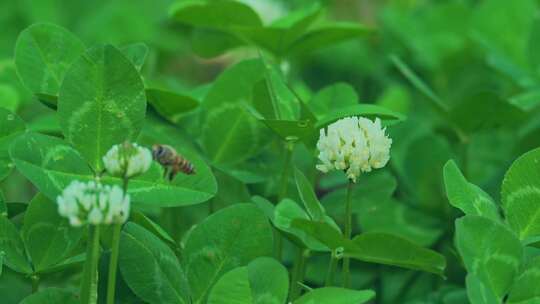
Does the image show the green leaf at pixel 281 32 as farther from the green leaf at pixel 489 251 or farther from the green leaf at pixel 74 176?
the green leaf at pixel 489 251

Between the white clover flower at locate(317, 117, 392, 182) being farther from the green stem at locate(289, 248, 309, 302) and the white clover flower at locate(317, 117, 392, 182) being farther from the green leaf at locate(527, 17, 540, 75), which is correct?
the green leaf at locate(527, 17, 540, 75)

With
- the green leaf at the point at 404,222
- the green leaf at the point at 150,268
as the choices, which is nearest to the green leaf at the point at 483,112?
the green leaf at the point at 404,222

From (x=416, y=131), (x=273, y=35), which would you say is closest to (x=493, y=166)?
(x=416, y=131)

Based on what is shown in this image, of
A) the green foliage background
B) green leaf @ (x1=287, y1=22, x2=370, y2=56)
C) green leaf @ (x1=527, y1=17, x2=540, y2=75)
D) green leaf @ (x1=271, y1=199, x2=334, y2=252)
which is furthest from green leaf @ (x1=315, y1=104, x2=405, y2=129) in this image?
green leaf @ (x1=527, y1=17, x2=540, y2=75)

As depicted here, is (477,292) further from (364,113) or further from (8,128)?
(8,128)

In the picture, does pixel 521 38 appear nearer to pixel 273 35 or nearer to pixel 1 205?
pixel 273 35

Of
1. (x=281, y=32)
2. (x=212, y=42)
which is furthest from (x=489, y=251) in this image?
(x=212, y=42)
